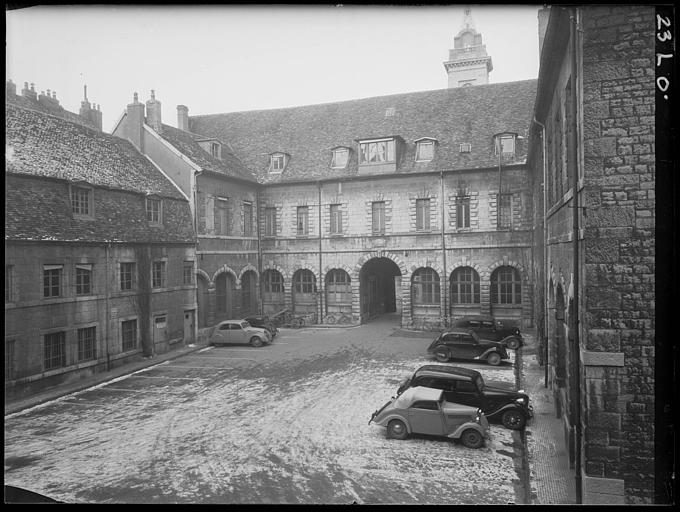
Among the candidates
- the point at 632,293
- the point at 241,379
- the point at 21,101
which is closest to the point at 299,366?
the point at 241,379

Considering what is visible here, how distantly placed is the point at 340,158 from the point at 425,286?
9.04 metres

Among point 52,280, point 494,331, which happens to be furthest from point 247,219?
point 494,331

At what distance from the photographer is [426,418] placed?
11.2m

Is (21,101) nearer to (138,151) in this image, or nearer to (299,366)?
(138,151)

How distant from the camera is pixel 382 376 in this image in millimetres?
16969

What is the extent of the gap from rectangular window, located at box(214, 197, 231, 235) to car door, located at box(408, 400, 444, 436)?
16.9 m

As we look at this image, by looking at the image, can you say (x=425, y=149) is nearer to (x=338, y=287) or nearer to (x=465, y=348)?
(x=338, y=287)

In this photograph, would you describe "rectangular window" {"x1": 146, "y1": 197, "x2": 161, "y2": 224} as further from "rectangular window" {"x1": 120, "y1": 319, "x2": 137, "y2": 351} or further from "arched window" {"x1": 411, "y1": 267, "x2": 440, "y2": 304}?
"arched window" {"x1": 411, "y1": 267, "x2": 440, "y2": 304}

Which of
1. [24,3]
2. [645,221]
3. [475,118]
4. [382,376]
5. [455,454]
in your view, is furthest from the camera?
[475,118]

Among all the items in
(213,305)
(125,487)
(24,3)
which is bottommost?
(125,487)

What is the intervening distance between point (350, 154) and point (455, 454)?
20.8 meters

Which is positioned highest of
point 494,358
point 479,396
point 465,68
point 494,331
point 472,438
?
point 465,68

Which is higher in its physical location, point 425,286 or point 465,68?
point 465,68

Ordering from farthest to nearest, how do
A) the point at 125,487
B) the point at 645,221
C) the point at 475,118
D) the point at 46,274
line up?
the point at 475,118 < the point at 46,274 < the point at 125,487 < the point at 645,221
